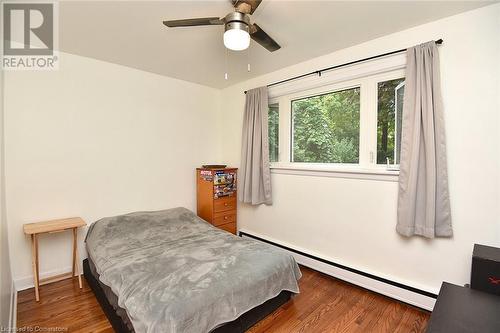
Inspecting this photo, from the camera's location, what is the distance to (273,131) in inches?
127

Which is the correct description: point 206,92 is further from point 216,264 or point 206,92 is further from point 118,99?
point 216,264

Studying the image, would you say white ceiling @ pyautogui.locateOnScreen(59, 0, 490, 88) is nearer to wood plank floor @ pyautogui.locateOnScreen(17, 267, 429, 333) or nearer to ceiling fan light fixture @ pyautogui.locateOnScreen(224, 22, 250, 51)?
ceiling fan light fixture @ pyautogui.locateOnScreen(224, 22, 250, 51)

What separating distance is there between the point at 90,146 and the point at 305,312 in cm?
278

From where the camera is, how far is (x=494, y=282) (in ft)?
4.68

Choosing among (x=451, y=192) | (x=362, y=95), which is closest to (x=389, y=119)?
(x=362, y=95)

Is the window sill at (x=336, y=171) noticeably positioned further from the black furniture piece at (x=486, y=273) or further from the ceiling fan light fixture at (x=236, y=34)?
the ceiling fan light fixture at (x=236, y=34)

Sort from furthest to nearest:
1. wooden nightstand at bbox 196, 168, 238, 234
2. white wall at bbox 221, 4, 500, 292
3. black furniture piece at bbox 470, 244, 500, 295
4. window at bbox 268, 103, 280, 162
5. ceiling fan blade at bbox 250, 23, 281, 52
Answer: wooden nightstand at bbox 196, 168, 238, 234
window at bbox 268, 103, 280, 162
white wall at bbox 221, 4, 500, 292
ceiling fan blade at bbox 250, 23, 281, 52
black furniture piece at bbox 470, 244, 500, 295

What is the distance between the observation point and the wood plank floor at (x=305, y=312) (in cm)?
183

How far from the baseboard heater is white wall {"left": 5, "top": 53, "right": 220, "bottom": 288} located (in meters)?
1.89

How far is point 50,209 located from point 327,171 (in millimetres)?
2912

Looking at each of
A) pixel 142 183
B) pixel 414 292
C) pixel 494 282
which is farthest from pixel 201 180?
pixel 494 282

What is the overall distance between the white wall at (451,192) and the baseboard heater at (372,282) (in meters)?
0.06

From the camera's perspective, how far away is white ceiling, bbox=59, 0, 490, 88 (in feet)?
5.73

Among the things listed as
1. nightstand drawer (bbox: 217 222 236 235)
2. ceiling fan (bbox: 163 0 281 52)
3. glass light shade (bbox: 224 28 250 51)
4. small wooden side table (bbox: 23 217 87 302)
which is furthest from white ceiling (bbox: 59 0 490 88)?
nightstand drawer (bbox: 217 222 236 235)
